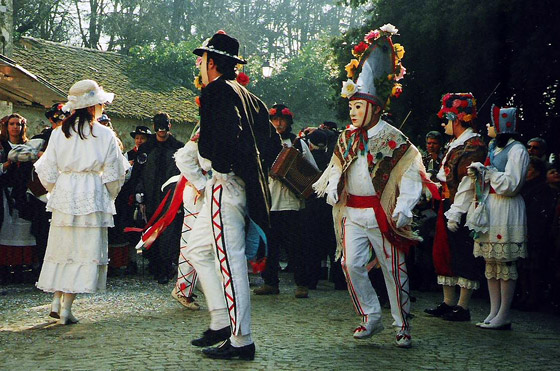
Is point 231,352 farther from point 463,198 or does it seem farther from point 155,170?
point 155,170

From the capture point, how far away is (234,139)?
6.20 meters

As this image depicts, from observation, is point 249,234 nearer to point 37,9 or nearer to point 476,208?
point 476,208

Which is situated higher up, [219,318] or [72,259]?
[72,259]

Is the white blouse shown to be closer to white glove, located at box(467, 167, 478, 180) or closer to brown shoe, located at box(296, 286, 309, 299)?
brown shoe, located at box(296, 286, 309, 299)

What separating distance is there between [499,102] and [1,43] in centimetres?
1329

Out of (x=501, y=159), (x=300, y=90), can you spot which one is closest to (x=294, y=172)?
(x=501, y=159)

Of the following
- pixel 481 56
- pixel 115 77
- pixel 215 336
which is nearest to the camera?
pixel 215 336

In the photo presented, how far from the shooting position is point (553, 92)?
44.9ft

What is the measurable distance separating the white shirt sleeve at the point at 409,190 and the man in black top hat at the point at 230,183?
1.18 metres

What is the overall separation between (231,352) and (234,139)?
1.45 meters

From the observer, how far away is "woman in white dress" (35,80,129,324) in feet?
26.2

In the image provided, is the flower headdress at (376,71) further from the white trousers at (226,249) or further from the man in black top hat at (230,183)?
the white trousers at (226,249)

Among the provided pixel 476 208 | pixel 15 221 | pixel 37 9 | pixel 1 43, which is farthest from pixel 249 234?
pixel 37 9

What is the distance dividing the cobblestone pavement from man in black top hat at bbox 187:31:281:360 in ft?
1.00
